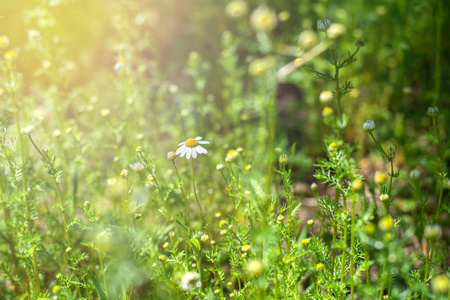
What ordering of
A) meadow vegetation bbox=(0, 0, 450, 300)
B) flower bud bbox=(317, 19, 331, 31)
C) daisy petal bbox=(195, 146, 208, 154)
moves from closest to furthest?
flower bud bbox=(317, 19, 331, 31)
meadow vegetation bbox=(0, 0, 450, 300)
daisy petal bbox=(195, 146, 208, 154)

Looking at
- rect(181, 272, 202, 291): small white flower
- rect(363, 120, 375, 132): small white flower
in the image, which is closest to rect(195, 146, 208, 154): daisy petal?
rect(181, 272, 202, 291): small white flower

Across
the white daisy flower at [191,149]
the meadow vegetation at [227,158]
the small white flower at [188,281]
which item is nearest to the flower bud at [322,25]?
the meadow vegetation at [227,158]

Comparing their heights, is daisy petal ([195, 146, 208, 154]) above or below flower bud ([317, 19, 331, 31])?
below

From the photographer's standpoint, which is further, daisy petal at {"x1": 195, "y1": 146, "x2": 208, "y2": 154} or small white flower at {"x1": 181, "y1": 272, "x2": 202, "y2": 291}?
daisy petal at {"x1": 195, "y1": 146, "x2": 208, "y2": 154}

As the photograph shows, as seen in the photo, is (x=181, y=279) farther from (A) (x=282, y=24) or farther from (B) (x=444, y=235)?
(A) (x=282, y=24)

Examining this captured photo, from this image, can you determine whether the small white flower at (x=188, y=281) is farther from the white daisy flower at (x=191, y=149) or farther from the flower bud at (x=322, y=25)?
the flower bud at (x=322, y=25)

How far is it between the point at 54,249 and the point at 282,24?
332 cm

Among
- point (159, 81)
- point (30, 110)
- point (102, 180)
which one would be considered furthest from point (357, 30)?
point (30, 110)

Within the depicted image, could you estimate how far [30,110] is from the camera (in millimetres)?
2232

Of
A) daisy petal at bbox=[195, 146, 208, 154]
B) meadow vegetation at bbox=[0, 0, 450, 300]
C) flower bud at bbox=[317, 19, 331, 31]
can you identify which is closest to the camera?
flower bud at bbox=[317, 19, 331, 31]

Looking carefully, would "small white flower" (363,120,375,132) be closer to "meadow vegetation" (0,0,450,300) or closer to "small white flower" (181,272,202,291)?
"meadow vegetation" (0,0,450,300)

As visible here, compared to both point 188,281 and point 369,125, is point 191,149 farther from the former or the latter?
point 369,125

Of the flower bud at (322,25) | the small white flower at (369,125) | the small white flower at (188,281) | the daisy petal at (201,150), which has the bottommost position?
the small white flower at (188,281)

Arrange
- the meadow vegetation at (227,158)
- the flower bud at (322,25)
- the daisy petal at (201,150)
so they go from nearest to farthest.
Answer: the flower bud at (322,25) < the meadow vegetation at (227,158) < the daisy petal at (201,150)
